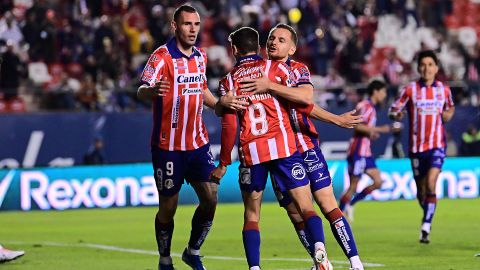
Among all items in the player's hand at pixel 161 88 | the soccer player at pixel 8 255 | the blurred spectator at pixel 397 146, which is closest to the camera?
Result: the player's hand at pixel 161 88

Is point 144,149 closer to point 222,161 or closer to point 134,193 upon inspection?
point 134,193

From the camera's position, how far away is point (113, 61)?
26.9 metres

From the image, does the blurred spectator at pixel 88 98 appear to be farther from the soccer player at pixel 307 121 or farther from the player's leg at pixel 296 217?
the soccer player at pixel 307 121

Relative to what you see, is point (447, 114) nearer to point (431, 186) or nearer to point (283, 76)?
point (431, 186)

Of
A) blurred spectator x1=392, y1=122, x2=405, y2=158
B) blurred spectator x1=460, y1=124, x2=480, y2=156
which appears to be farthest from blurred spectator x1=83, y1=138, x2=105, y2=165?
blurred spectator x1=460, y1=124, x2=480, y2=156

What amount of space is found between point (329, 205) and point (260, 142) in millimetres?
907

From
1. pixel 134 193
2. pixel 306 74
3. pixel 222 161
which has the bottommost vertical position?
pixel 134 193

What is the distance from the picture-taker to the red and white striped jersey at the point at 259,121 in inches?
379

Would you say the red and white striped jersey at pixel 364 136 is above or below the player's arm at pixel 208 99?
below

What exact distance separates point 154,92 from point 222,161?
0.98 metres

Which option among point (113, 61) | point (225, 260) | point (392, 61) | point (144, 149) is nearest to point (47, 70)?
point (113, 61)

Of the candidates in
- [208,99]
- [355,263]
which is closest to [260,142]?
[355,263]

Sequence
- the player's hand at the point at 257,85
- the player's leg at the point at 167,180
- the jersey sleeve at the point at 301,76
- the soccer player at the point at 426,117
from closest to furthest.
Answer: the player's hand at the point at 257,85 → the jersey sleeve at the point at 301,76 → the player's leg at the point at 167,180 → the soccer player at the point at 426,117

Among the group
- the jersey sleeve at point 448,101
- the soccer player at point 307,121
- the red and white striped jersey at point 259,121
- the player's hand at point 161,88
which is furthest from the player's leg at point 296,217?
the jersey sleeve at point 448,101
